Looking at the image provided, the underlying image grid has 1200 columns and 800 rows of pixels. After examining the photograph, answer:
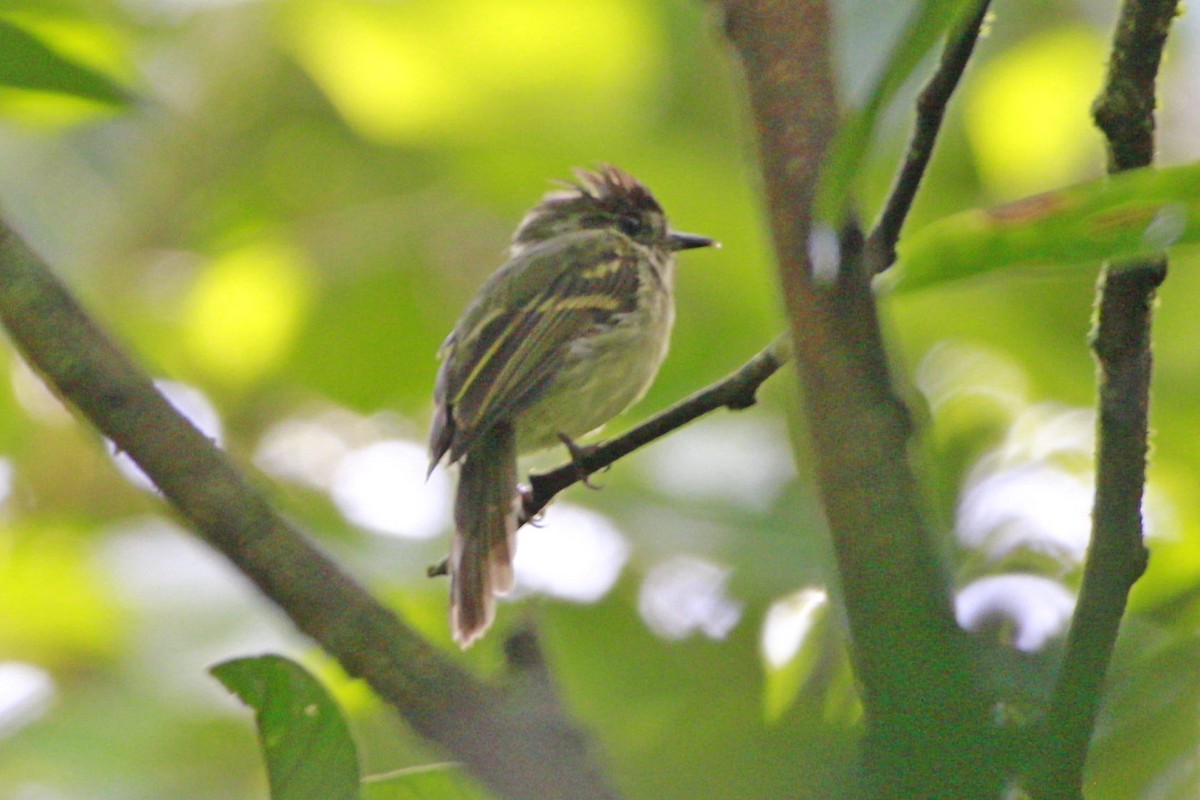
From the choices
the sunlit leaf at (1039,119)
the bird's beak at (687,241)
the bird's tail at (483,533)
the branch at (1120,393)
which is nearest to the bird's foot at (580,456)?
the bird's tail at (483,533)

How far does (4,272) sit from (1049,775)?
1.11 m

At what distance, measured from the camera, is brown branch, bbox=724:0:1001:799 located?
0.96 meters

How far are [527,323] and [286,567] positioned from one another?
3007 mm

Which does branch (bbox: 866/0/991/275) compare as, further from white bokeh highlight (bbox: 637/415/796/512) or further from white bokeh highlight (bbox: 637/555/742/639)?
white bokeh highlight (bbox: 637/415/796/512)

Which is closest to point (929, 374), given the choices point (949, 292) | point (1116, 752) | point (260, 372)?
point (949, 292)

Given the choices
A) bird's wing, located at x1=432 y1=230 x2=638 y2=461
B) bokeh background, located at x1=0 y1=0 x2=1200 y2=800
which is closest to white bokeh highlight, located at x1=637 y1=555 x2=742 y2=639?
bokeh background, located at x1=0 y1=0 x2=1200 y2=800

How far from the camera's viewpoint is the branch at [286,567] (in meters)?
1.28

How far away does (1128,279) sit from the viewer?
1.61 metres

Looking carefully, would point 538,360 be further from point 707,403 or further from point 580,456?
point 707,403

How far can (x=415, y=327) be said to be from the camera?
494 cm

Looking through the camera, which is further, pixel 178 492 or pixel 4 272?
pixel 4 272

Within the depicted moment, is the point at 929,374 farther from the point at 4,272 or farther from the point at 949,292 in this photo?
the point at 4,272

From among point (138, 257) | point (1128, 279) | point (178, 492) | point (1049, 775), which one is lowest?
point (138, 257)

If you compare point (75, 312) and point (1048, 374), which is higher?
point (75, 312)
